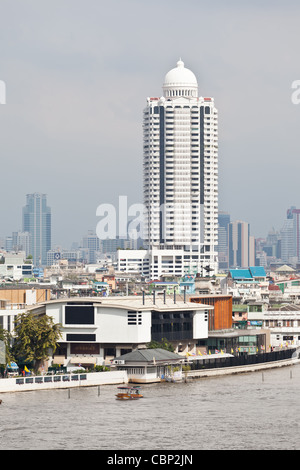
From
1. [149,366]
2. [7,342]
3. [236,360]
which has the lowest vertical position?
[236,360]

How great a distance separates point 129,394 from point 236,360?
48.8 ft

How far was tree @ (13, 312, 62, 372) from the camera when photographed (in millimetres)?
67812

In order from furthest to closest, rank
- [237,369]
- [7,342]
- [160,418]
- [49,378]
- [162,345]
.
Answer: [237,369] → [162,345] → [7,342] → [49,378] → [160,418]

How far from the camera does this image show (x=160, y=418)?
5297cm

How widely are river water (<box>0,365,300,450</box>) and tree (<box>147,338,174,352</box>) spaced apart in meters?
5.39

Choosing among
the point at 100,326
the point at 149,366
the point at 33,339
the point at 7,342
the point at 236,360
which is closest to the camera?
the point at 149,366

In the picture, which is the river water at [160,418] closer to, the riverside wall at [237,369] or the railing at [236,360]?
the riverside wall at [237,369]

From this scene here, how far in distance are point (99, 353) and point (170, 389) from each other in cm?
982

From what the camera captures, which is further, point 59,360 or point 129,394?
point 59,360

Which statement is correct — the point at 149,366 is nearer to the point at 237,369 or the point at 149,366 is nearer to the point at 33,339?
the point at 33,339

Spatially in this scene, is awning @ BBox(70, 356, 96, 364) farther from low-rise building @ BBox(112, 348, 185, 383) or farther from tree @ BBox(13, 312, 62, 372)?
low-rise building @ BBox(112, 348, 185, 383)

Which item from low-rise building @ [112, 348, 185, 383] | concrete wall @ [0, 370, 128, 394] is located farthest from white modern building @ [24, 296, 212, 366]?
concrete wall @ [0, 370, 128, 394]

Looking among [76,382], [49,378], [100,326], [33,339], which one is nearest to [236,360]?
[100,326]

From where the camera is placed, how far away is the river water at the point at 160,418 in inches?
1846
